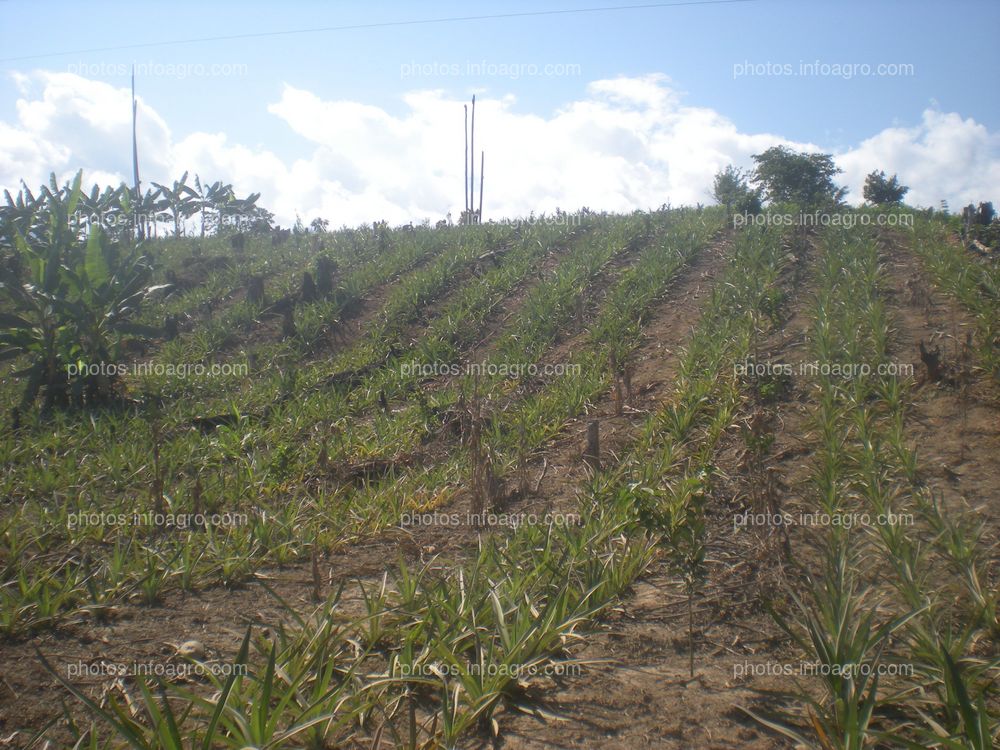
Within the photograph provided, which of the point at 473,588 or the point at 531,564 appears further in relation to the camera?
the point at 531,564

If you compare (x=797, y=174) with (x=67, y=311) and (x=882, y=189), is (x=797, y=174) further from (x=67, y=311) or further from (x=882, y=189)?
(x=67, y=311)

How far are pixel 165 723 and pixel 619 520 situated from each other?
9.95 ft

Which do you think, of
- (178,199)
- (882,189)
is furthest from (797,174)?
(178,199)

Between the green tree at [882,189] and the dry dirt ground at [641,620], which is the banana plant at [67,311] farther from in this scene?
the green tree at [882,189]

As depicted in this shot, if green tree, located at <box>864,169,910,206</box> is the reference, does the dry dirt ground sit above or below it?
below

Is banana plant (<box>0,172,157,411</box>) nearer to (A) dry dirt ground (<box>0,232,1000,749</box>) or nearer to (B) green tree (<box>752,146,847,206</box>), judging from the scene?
(A) dry dirt ground (<box>0,232,1000,749</box>)

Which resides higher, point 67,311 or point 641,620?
point 67,311

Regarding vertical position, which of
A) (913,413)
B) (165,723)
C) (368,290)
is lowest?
(165,723)

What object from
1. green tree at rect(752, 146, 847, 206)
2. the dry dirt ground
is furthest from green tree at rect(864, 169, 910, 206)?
the dry dirt ground

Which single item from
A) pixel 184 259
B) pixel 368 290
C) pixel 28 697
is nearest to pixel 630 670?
pixel 28 697

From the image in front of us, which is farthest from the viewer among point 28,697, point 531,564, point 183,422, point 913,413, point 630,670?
point 183,422

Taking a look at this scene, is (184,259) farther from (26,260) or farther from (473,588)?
(473,588)

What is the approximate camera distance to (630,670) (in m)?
3.29

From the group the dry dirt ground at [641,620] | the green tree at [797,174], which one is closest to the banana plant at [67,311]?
the dry dirt ground at [641,620]
